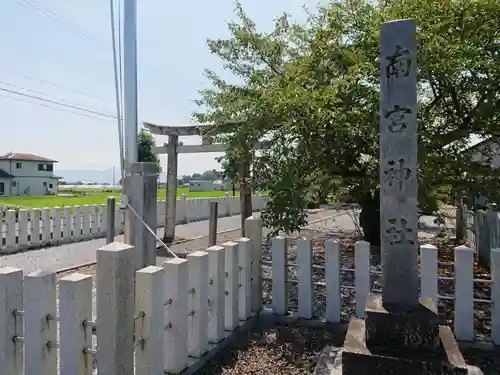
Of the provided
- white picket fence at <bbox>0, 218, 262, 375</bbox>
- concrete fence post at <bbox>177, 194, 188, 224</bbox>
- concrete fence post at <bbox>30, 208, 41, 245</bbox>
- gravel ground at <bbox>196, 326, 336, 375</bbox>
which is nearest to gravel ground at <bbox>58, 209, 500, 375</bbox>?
gravel ground at <bbox>196, 326, 336, 375</bbox>

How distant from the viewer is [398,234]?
2688mm

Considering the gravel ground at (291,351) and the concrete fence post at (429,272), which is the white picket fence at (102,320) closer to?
the gravel ground at (291,351)

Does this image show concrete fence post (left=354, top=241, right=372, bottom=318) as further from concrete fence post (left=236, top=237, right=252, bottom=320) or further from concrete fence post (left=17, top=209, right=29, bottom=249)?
concrete fence post (left=17, top=209, right=29, bottom=249)

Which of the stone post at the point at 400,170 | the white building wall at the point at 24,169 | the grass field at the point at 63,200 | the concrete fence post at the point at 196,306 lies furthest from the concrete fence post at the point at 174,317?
the white building wall at the point at 24,169

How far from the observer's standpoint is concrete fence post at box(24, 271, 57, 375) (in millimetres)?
2250

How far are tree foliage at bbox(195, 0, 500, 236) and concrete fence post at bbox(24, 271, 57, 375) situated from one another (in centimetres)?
269

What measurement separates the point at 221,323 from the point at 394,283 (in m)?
1.49

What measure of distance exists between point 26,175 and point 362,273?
198ft

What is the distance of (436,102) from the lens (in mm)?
5527

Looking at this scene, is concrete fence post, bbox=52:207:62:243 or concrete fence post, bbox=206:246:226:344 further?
concrete fence post, bbox=52:207:62:243

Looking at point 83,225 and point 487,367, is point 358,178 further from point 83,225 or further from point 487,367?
point 83,225

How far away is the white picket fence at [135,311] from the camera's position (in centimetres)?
214

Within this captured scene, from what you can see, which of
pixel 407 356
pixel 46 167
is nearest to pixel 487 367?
pixel 407 356

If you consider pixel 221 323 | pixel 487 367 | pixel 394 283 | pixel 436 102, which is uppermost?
pixel 436 102
